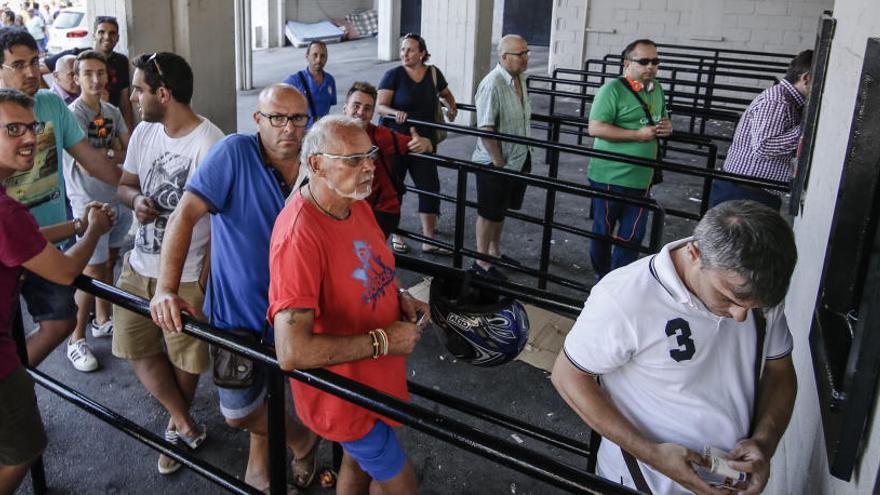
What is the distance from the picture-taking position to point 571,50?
55.4 feet

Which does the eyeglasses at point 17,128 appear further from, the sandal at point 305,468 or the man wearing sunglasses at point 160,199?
the sandal at point 305,468

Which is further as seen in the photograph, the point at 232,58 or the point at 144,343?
the point at 232,58

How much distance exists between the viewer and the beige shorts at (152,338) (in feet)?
11.0

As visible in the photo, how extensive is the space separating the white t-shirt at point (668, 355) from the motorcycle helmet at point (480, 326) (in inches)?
18.0

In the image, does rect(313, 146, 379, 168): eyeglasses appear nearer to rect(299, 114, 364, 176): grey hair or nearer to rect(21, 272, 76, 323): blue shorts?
rect(299, 114, 364, 176): grey hair

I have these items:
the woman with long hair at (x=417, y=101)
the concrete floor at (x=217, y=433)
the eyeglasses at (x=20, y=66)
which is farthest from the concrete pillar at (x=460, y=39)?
the eyeglasses at (x=20, y=66)

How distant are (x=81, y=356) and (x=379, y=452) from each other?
2.64 m

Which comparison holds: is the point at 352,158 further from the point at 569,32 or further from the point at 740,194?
the point at 569,32

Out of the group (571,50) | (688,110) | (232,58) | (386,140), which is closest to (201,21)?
(232,58)

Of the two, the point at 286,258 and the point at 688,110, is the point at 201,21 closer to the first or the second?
the point at 688,110

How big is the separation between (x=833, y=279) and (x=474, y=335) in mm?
1090

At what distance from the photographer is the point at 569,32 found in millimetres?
16750

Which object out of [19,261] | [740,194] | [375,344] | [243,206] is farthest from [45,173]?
[740,194]

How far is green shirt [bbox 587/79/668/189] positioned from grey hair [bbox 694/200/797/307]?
132 inches
